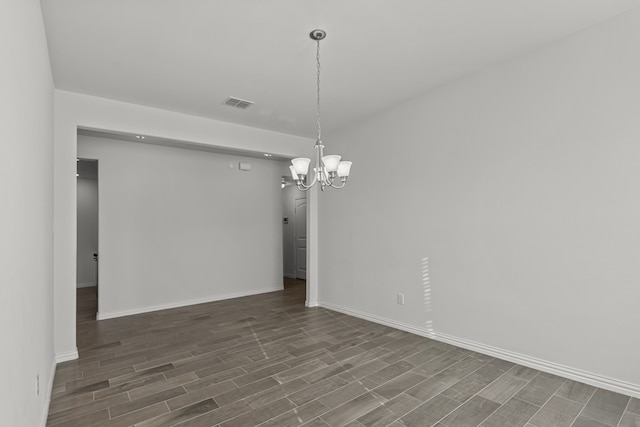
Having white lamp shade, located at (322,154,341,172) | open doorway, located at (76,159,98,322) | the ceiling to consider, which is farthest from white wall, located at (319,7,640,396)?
open doorway, located at (76,159,98,322)

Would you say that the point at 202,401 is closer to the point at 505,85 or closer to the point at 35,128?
the point at 35,128

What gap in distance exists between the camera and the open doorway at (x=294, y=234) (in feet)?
26.3

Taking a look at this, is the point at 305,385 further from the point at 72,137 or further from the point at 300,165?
the point at 72,137

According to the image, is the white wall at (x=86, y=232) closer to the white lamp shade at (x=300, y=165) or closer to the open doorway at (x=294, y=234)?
the open doorway at (x=294, y=234)

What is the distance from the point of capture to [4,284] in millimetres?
1264

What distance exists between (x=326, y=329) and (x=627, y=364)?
2830 millimetres

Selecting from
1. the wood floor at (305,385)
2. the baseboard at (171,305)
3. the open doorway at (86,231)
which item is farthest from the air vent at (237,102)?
the open doorway at (86,231)

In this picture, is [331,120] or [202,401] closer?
[202,401]

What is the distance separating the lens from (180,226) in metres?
5.60

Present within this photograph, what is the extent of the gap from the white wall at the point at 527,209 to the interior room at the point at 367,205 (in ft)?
0.06

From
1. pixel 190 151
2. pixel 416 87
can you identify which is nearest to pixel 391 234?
pixel 416 87

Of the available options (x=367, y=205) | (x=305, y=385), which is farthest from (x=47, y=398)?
(x=367, y=205)

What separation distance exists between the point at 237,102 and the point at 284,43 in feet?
4.68

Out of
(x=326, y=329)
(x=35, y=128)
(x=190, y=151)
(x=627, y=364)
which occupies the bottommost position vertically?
(x=326, y=329)
